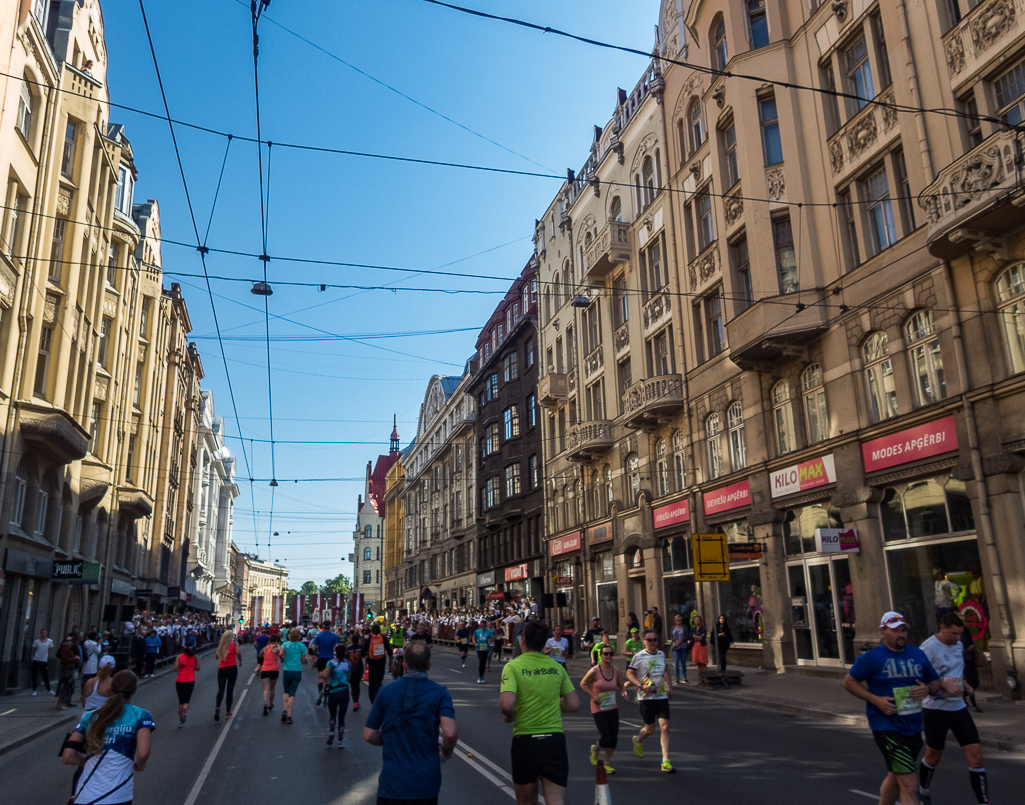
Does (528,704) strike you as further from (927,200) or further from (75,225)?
(75,225)

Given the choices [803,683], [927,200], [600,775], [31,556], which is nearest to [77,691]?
[31,556]

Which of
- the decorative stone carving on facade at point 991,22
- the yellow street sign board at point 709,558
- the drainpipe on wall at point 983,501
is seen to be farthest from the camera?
the yellow street sign board at point 709,558

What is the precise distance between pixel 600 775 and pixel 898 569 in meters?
13.3

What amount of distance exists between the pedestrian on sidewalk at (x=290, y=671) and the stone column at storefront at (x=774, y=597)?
12.5 m

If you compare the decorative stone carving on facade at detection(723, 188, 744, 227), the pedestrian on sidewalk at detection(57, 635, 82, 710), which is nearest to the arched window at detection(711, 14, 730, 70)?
the decorative stone carving on facade at detection(723, 188, 744, 227)

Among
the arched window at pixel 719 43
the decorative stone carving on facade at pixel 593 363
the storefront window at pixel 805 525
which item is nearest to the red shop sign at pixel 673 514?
the storefront window at pixel 805 525

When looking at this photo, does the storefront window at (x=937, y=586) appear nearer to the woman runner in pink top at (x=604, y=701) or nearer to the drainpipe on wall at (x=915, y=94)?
the drainpipe on wall at (x=915, y=94)

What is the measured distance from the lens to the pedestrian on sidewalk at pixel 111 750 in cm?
536

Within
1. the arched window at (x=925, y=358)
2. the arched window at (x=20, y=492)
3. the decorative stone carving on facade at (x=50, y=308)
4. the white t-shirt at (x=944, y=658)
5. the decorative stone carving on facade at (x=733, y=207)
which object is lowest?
the white t-shirt at (x=944, y=658)

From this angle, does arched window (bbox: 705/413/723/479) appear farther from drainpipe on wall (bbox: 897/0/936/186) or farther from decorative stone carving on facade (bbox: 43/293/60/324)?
decorative stone carving on facade (bbox: 43/293/60/324)

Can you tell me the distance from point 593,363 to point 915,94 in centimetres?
2012

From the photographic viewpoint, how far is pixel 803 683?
18938 mm

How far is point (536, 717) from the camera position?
616cm

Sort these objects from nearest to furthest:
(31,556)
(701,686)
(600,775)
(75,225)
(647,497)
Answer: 1. (600,775)
2. (701,686)
3. (31,556)
4. (75,225)
5. (647,497)
